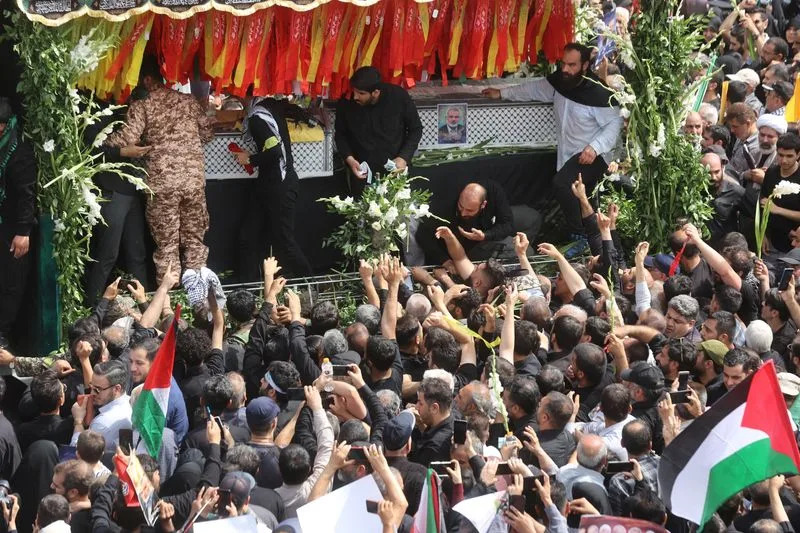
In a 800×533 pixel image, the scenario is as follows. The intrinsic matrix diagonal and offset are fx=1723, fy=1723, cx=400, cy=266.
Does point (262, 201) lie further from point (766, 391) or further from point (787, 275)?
point (766, 391)

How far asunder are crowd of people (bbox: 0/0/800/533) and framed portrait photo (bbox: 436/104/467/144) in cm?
34

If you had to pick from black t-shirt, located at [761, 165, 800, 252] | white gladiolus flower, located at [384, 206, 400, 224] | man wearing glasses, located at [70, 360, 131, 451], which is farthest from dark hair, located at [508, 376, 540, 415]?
black t-shirt, located at [761, 165, 800, 252]

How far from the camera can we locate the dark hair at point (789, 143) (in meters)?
14.4

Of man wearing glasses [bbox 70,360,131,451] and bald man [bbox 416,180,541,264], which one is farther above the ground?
bald man [bbox 416,180,541,264]

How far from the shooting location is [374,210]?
14070 mm

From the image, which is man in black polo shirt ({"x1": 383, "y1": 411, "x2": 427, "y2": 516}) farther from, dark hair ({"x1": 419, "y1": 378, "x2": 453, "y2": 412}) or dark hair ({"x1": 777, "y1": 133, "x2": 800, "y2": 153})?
dark hair ({"x1": 777, "y1": 133, "x2": 800, "y2": 153})

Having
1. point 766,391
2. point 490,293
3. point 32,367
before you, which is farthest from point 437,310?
point 766,391

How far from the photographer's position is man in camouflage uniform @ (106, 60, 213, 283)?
1366cm

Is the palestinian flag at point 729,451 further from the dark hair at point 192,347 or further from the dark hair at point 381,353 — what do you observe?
the dark hair at point 192,347

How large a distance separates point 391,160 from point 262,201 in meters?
1.14

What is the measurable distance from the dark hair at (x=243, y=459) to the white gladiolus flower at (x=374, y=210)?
182 inches

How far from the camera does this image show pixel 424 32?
1491 centimetres

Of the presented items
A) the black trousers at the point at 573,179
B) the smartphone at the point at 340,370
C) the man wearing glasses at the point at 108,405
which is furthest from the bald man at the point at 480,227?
the man wearing glasses at the point at 108,405

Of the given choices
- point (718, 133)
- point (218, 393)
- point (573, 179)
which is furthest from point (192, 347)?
point (718, 133)
